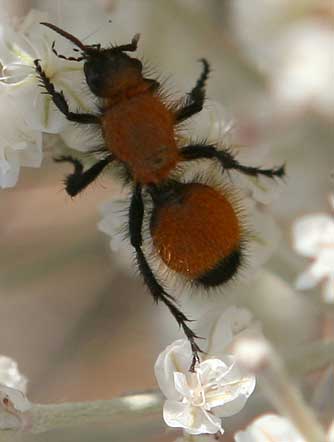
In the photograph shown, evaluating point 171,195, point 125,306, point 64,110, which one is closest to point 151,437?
point 171,195

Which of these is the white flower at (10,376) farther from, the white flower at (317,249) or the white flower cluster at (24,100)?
the white flower at (317,249)

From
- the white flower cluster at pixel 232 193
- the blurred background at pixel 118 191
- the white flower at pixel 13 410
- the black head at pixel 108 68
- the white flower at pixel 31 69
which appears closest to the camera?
the white flower at pixel 13 410

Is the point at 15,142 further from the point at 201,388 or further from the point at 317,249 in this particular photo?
the point at 317,249

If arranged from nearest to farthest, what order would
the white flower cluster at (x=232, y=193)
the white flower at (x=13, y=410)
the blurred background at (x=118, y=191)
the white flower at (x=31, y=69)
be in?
the white flower at (x=13, y=410) → the white flower at (x=31, y=69) → the white flower cluster at (x=232, y=193) → the blurred background at (x=118, y=191)

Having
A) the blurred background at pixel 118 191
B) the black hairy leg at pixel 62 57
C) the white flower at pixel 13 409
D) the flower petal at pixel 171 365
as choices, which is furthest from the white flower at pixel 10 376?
the black hairy leg at pixel 62 57

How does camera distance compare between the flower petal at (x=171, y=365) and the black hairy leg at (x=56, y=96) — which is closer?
the flower petal at (x=171, y=365)

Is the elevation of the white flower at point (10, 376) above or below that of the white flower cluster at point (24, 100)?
below
